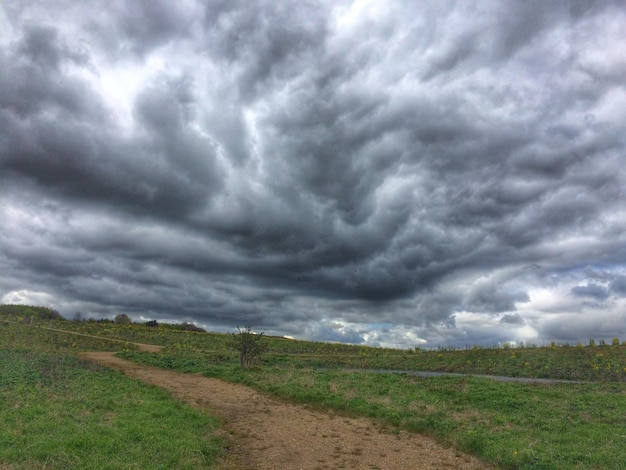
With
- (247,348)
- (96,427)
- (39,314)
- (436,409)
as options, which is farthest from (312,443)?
(39,314)

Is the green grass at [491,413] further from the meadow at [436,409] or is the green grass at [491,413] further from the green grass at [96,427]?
the green grass at [96,427]

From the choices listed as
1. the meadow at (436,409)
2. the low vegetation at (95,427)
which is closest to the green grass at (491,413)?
the meadow at (436,409)

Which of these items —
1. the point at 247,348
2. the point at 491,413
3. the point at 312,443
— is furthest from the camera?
the point at 247,348

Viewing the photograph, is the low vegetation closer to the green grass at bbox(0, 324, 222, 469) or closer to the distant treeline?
the green grass at bbox(0, 324, 222, 469)

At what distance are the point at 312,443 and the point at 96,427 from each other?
6.80m

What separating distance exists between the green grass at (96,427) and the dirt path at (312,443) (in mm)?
1139

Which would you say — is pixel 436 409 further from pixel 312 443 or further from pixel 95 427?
pixel 95 427

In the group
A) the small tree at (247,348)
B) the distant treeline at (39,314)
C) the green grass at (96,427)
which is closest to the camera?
the green grass at (96,427)

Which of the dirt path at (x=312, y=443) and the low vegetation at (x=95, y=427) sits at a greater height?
the low vegetation at (x=95, y=427)

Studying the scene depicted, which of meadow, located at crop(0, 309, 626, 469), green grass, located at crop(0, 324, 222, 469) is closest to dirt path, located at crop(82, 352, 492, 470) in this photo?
meadow, located at crop(0, 309, 626, 469)

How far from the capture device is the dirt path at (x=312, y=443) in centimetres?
1217

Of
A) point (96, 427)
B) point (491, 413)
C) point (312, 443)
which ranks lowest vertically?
point (312, 443)

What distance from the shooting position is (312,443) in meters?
13.9

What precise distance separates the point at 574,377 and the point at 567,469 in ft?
96.8
